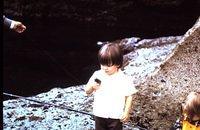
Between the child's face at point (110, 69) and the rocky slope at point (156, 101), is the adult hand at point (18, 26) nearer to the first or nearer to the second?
the rocky slope at point (156, 101)

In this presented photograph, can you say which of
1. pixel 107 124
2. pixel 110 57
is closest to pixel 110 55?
pixel 110 57

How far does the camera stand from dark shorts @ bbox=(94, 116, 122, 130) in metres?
3.77

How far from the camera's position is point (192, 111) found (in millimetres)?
3383

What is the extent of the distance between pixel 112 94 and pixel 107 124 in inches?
10.6

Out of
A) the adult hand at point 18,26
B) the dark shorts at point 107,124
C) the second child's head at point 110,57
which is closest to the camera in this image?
the second child's head at point 110,57

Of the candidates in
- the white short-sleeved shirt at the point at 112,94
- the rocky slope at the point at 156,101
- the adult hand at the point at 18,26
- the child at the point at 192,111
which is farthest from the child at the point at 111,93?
the adult hand at the point at 18,26

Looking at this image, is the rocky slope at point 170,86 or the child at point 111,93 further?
the rocky slope at point 170,86

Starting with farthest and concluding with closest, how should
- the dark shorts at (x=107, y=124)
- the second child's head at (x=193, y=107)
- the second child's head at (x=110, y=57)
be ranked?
the dark shorts at (x=107, y=124) < the second child's head at (x=110, y=57) < the second child's head at (x=193, y=107)

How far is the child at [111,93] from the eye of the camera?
3693mm

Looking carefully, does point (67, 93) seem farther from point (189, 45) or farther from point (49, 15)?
point (49, 15)

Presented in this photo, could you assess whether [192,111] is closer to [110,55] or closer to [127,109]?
[127,109]

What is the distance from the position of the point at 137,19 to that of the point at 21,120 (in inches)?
364

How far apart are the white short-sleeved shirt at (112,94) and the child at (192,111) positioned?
491mm

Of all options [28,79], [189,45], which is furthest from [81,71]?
[189,45]
